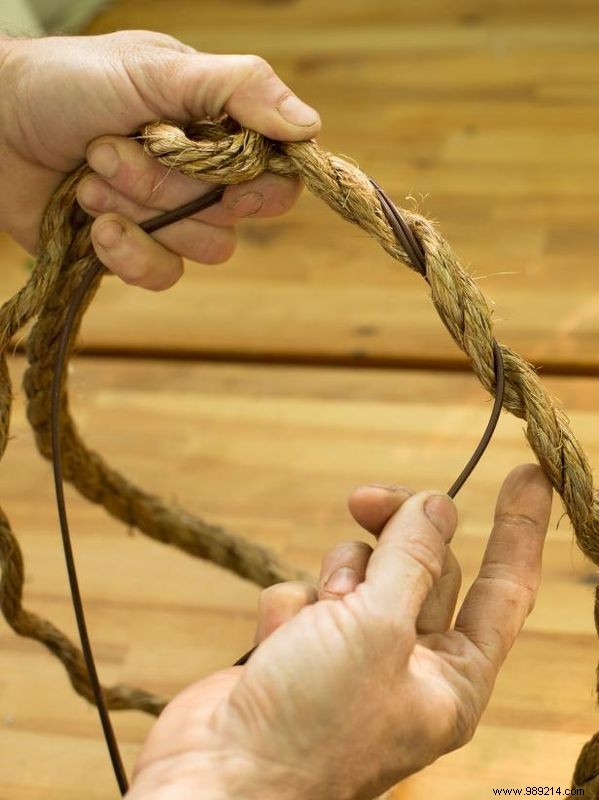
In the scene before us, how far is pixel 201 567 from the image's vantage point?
879 millimetres

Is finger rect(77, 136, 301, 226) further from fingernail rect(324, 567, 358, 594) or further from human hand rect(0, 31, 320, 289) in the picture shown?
fingernail rect(324, 567, 358, 594)

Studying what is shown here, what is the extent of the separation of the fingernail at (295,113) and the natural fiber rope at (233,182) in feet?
0.04

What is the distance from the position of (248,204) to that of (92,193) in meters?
0.09

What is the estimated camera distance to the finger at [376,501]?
20.3 inches

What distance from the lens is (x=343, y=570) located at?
50 cm

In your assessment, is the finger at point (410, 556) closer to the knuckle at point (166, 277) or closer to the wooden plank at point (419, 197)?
the knuckle at point (166, 277)

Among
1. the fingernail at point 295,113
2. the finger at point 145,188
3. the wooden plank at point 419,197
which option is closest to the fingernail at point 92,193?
the finger at point 145,188

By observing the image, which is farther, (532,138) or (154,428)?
(532,138)

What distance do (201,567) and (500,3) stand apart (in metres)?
0.95

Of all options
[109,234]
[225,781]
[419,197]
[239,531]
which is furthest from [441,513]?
[419,197]

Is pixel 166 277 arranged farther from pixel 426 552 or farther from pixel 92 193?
pixel 426 552

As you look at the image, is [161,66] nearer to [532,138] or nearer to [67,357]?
[67,357]

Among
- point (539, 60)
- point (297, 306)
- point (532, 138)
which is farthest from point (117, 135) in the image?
point (539, 60)

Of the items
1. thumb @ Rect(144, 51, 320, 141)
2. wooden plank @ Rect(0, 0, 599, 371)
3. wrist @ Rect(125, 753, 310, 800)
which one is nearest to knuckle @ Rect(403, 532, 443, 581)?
wrist @ Rect(125, 753, 310, 800)
